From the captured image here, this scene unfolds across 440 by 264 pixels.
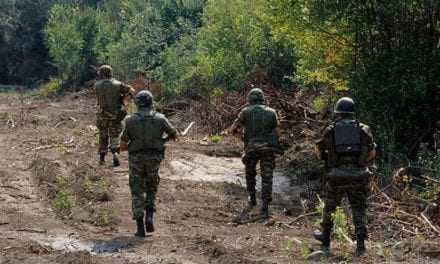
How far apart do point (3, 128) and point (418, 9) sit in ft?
44.9

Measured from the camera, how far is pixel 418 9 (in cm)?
1321

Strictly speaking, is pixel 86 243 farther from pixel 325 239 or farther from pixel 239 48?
pixel 239 48

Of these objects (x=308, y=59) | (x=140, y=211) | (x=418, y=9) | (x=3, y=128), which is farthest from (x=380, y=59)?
(x=3, y=128)

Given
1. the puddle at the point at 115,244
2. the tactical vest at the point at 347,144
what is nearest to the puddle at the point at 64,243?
the puddle at the point at 115,244

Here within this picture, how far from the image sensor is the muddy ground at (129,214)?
Answer: 784cm

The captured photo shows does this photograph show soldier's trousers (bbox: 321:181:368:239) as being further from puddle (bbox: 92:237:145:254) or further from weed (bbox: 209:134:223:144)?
weed (bbox: 209:134:223:144)

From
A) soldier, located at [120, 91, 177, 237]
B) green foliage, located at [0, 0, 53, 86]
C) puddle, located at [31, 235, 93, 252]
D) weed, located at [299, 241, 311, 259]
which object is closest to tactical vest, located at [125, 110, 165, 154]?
soldier, located at [120, 91, 177, 237]

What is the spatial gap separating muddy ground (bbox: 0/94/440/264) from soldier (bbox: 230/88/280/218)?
0.62m

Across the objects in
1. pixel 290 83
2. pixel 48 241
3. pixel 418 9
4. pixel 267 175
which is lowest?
pixel 48 241

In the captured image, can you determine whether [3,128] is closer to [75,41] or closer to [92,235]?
[92,235]

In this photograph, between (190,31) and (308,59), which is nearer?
(308,59)

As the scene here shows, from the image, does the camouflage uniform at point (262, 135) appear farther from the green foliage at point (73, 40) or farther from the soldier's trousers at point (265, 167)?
the green foliage at point (73, 40)

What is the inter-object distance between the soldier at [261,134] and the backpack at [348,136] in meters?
2.54

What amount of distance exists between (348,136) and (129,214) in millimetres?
3916
